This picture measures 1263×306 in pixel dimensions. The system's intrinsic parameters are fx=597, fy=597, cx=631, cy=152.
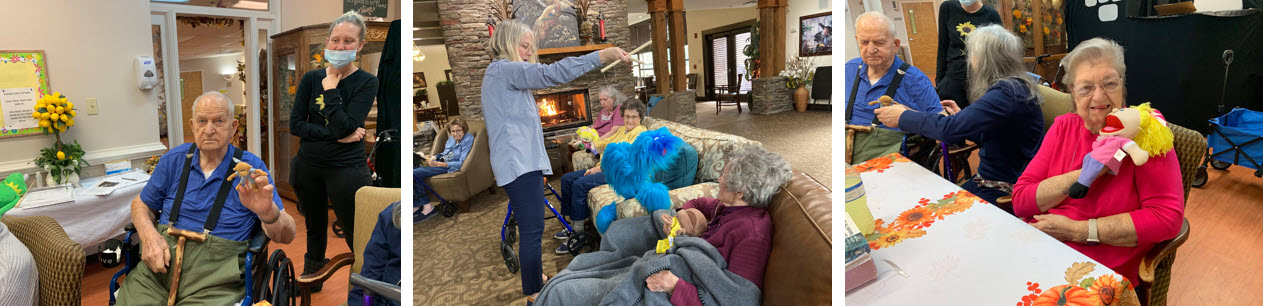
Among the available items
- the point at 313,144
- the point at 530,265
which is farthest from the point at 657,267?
the point at 313,144

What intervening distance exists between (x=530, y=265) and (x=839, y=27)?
0.77 m

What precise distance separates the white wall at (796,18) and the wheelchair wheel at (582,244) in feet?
1.68

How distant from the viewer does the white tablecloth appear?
2.57m

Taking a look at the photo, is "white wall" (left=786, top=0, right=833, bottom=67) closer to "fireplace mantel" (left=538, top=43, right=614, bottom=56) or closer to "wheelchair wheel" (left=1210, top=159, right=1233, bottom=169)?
"fireplace mantel" (left=538, top=43, right=614, bottom=56)

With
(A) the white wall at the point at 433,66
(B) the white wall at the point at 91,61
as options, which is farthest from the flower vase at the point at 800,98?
(B) the white wall at the point at 91,61

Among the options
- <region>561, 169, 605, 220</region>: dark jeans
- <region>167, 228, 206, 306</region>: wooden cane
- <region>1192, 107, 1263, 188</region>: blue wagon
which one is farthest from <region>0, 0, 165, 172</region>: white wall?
<region>1192, 107, 1263, 188</region>: blue wagon

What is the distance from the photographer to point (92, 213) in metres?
2.67

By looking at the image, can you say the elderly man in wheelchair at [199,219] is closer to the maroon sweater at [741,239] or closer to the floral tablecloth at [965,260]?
the maroon sweater at [741,239]

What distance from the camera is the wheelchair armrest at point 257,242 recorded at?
1880 mm

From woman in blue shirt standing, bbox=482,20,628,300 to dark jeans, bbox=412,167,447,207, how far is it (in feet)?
0.66

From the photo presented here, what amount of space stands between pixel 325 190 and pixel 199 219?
36cm

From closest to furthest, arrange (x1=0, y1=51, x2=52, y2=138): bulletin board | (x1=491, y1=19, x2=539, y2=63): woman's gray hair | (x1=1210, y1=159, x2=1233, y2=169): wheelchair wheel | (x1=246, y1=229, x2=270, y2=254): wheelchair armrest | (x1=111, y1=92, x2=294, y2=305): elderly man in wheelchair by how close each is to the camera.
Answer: (x1=491, y1=19, x2=539, y2=63): woman's gray hair
(x1=111, y1=92, x2=294, y2=305): elderly man in wheelchair
(x1=246, y1=229, x2=270, y2=254): wheelchair armrest
(x1=1210, y1=159, x2=1233, y2=169): wheelchair wheel
(x1=0, y1=51, x2=52, y2=138): bulletin board

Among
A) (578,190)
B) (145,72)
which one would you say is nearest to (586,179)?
(578,190)

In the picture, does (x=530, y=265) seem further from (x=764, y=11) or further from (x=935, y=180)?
(x=935, y=180)
